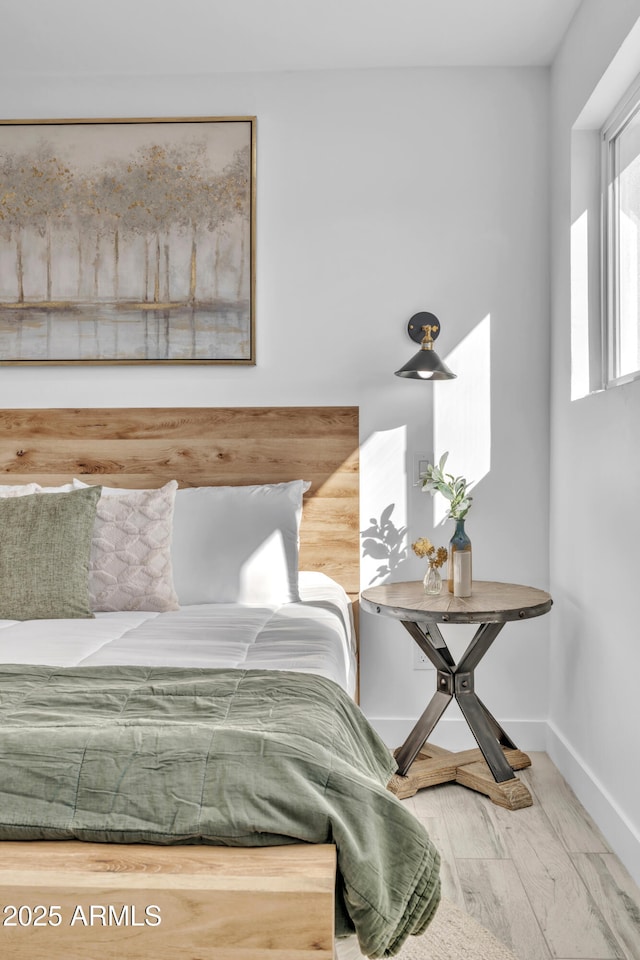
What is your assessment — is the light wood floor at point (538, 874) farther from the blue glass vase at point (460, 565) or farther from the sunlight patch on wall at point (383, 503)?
the sunlight patch on wall at point (383, 503)

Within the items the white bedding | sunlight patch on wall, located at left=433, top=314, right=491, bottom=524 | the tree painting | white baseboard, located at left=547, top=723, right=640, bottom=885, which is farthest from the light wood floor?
the tree painting

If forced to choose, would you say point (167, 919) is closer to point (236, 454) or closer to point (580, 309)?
point (236, 454)

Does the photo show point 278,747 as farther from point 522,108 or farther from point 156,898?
point 522,108

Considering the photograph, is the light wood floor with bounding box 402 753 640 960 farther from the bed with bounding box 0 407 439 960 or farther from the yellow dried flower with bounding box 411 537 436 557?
the yellow dried flower with bounding box 411 537 436 557

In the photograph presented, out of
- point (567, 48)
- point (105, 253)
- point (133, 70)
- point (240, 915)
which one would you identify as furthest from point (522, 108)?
point (240, 915)

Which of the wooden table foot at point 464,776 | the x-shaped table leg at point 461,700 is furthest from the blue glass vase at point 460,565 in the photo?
the wooden table foot at point 464,776

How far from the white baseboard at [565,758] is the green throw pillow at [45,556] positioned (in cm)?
138

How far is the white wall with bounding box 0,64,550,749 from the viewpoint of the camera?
3123 millimetres

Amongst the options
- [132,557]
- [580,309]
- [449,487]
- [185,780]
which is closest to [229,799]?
[185,780]

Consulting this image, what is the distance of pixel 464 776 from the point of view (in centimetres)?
272

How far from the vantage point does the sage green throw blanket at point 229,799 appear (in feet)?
3.74

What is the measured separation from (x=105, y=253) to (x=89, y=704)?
2228 millimetres

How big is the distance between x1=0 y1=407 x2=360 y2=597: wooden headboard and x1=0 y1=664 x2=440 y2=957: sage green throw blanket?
5.95 ft

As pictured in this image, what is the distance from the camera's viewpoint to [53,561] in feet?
7.87
